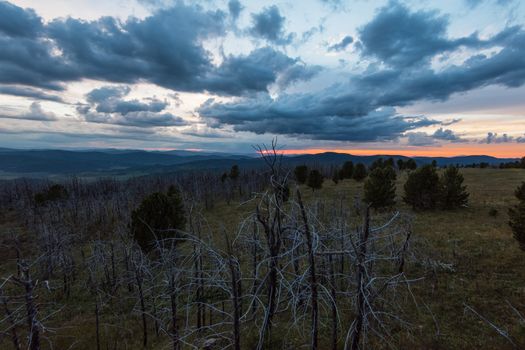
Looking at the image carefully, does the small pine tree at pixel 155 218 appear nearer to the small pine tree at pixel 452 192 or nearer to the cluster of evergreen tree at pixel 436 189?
the cluster of evergreen tree at pixel 436 189

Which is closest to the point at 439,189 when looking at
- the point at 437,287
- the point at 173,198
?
the point at 437,287

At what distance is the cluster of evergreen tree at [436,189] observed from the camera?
1308 inches

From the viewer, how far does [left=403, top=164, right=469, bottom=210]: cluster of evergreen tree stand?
33219mm

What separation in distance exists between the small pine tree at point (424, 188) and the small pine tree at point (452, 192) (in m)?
0.73

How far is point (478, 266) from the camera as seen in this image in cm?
1716

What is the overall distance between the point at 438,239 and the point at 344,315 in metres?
14.0

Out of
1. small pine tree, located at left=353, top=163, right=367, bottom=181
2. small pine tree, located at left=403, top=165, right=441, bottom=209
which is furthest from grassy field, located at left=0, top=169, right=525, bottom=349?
small pine tree, located at left=353, top=163, right=367, bottom=181

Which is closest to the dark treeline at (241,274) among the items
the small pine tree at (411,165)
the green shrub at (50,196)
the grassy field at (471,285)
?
the grassy field at (471,285)

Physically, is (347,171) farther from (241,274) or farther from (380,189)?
(241,274)

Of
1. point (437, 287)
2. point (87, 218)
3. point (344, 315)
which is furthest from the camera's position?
point (87, 218)

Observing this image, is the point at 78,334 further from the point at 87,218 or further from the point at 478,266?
the point at 87,218

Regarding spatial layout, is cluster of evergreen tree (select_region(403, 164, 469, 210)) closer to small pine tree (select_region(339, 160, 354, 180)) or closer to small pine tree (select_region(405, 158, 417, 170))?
small pine tree (select_region(339, 160, 354, 180))

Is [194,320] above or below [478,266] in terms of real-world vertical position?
below

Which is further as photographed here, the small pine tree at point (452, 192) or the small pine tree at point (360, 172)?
the small pine tree at point (360, 172)
